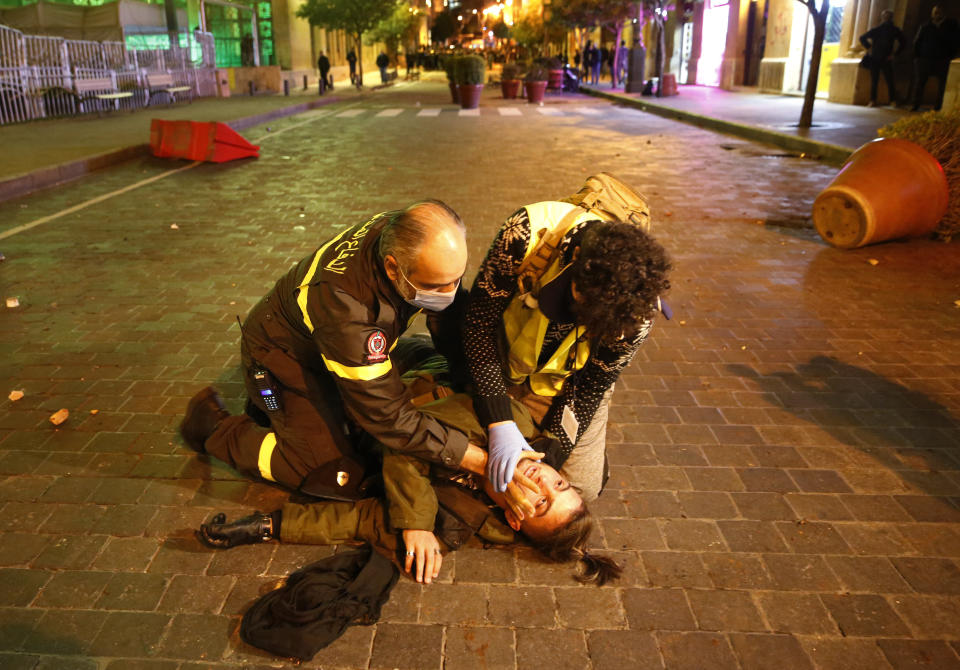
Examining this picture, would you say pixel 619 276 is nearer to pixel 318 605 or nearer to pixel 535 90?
pixel 318 605

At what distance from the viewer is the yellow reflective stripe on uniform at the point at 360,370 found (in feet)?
7.97

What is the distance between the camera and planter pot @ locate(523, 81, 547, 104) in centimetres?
2550

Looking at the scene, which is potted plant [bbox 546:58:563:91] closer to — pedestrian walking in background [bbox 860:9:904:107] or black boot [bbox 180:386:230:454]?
pedestrian walking in background [bbox 860:9:904:107]

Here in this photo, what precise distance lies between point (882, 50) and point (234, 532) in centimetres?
1857

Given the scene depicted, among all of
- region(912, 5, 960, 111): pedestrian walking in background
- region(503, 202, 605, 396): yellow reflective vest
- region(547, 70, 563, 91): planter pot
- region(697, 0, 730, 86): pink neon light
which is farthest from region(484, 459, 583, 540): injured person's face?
region(547, 70, 563, 91): planter pot

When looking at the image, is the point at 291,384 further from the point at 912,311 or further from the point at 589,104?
the point at 589,104

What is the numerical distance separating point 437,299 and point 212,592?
128 centimetres

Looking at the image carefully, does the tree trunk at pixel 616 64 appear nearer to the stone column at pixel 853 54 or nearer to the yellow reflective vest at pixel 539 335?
the stone column at pixel 853 54

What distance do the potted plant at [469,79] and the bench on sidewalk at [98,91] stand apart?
9.83m

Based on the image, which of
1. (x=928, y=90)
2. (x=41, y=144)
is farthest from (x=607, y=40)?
(x=41, y=144)

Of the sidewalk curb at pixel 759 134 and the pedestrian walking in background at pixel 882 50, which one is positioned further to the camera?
the pedestrian walking in background at pixel 882 50

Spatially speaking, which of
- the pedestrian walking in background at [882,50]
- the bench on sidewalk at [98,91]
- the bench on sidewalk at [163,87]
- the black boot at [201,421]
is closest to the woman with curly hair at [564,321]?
the black boot at [201,421]

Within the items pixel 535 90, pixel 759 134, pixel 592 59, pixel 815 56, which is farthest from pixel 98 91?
pixel 592 59

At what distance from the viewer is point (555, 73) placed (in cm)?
3183
